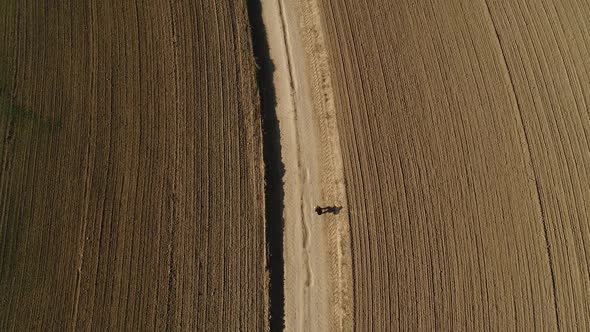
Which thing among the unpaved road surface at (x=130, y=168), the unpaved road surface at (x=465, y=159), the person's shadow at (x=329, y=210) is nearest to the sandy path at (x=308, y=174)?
the person's shadow at (x=329, y=210)

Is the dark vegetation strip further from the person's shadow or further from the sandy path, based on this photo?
the person's shadow

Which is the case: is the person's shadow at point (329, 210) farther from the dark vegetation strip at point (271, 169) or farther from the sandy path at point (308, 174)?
the dark vegetation strip at point (271, 169)

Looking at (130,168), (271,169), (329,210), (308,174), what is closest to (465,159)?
(329,210)

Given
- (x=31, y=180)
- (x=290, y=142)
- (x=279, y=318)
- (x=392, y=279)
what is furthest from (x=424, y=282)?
(x=31, y=180)

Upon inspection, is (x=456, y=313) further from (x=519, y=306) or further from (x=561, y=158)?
(x=561, y=158)

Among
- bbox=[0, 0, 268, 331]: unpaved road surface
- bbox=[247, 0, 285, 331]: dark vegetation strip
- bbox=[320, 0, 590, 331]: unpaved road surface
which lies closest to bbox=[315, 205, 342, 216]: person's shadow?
bbox=[320, 0, 590, 331]: unpaved road surface

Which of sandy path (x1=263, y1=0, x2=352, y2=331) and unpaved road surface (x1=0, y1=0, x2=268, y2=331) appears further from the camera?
sandy path (x1=263, y1=0, x2=352, y2=331)
